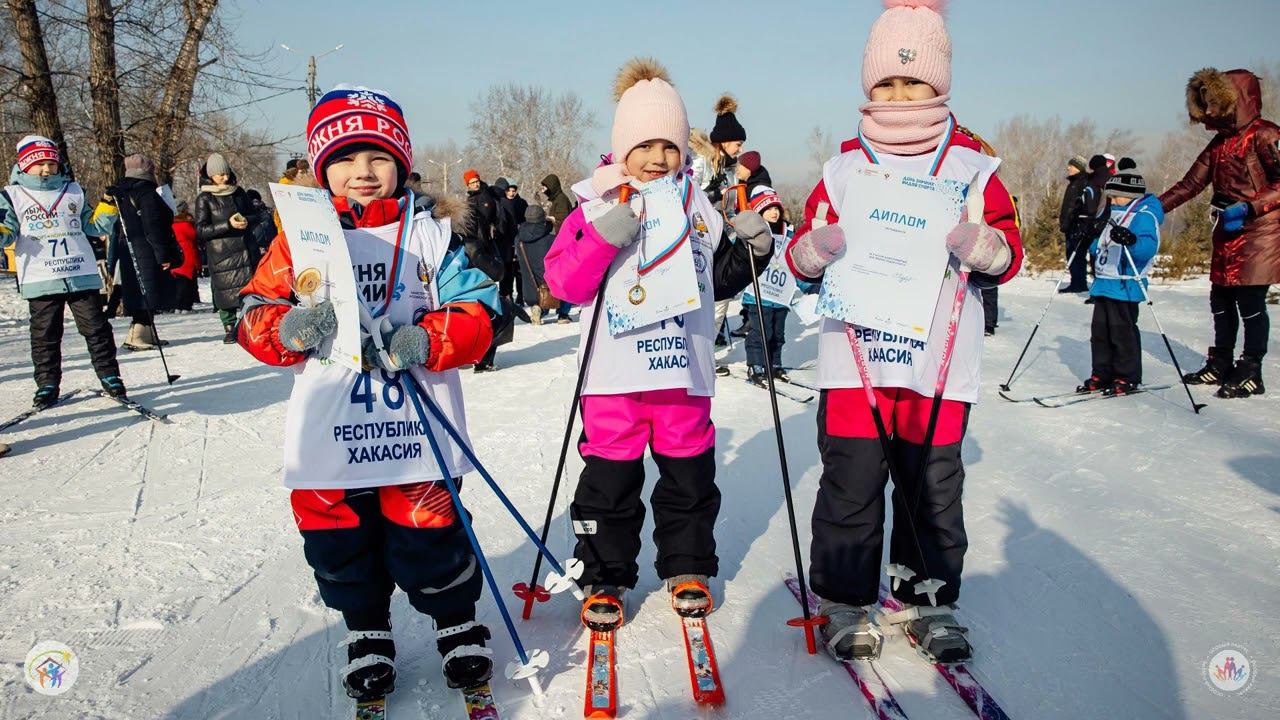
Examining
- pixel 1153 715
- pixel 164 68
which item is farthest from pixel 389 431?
→ pixel 164 68

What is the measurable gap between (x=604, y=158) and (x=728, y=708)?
219cm

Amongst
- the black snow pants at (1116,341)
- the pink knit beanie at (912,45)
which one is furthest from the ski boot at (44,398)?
the black snow pants at (1116,341)

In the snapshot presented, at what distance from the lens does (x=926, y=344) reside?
2625 millimetres

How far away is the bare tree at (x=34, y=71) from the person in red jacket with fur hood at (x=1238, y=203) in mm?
13548

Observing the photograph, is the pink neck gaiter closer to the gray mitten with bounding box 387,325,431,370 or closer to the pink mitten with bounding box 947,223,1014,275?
the pink mitten with bounding box 947,223,1014,275

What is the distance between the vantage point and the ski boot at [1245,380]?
6547 mm

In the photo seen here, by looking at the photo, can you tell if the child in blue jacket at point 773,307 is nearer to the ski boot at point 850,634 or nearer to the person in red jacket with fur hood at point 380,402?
the ski boot at point 850,634

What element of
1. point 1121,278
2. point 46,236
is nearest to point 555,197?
point 46,236

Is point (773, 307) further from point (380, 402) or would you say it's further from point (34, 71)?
point (34, 71)

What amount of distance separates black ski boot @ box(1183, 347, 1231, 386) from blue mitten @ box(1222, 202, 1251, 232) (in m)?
1.19

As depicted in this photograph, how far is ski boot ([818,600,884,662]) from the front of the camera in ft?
8.54

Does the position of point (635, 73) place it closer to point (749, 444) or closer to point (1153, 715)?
point (1153, 715)

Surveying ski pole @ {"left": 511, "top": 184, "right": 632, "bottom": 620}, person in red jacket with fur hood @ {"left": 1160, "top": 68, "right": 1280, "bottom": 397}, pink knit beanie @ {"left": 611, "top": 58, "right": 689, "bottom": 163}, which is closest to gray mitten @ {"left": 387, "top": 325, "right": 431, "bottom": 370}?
ski pole @ {"left": 511, "top": 184, "right": 632, "bottom": 620}

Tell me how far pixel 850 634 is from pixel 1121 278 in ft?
18.6
